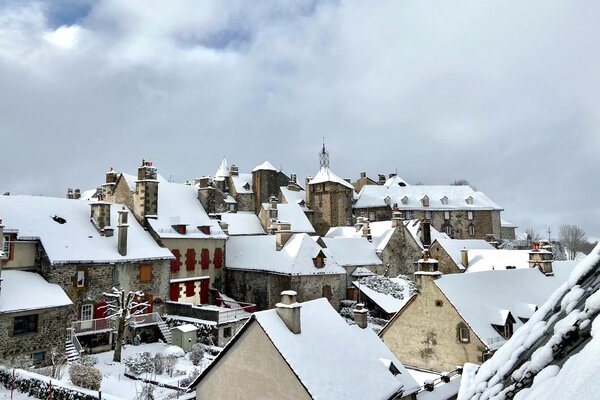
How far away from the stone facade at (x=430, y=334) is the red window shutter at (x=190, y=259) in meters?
17.5

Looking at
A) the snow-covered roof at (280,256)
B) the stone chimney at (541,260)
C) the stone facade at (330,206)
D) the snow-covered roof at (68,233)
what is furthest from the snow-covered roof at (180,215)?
the stone chimney at (541,260)

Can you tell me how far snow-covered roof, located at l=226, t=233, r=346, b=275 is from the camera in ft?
114

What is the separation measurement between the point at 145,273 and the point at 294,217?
22.7 m

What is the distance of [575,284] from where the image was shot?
2.67 metres

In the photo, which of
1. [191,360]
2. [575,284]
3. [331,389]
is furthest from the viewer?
[191,360]

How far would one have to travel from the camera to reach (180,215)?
37.2 m

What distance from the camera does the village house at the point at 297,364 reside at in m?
13.7

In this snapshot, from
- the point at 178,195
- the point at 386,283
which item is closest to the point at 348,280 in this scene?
the point at 386,283

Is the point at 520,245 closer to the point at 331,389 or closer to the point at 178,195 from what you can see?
the point at 178,195

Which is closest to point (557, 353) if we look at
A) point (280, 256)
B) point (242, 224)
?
point (280, 256)

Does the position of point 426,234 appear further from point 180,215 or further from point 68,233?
point 68,233

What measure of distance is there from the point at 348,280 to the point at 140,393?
23.9 metres

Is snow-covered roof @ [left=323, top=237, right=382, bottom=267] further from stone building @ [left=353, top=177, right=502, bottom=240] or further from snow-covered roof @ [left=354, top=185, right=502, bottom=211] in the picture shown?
snow-covered roof @ [left=354, top=185, right=502, bottom=211]

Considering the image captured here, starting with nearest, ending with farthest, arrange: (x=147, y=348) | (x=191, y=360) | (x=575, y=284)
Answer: (x=575, y=284)
(x=191, y=360)
(x=147, y=348)
